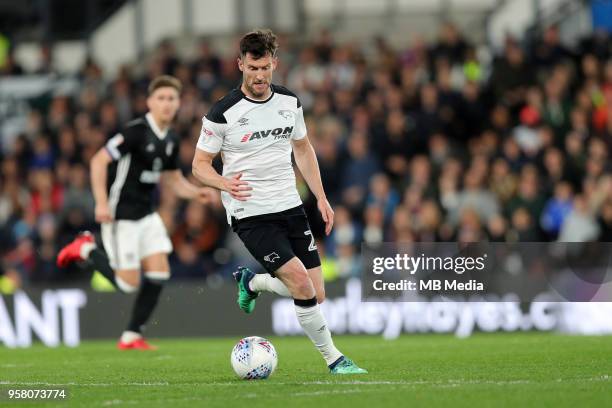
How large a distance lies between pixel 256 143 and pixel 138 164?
4.41 m

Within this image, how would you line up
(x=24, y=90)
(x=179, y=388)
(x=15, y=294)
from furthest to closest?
(x=24, y=90), (x=15, y=294), (x=179, y=388)

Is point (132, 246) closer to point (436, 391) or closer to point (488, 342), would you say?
point (488, 342)

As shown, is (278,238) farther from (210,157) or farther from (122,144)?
→ (122,144)

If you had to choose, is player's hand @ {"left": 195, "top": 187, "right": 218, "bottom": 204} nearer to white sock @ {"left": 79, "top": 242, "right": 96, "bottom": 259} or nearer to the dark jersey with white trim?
the dark jersey with white trim

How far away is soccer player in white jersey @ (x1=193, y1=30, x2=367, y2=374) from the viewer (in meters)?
9.39

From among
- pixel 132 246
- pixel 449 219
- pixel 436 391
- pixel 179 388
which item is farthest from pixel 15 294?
pixel 436 391

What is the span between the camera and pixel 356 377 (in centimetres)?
939

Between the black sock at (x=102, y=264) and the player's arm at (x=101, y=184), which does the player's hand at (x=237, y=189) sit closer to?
the player's arm at (x=101, y=184)

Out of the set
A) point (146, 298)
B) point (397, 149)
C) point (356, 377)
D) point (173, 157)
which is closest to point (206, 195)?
point (173, 157)

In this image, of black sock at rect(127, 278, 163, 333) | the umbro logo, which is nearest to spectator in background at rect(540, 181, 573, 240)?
black sock at rect(127, 278, 163, 333)

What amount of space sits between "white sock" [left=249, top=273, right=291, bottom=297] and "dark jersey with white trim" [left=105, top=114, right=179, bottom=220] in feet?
12.7

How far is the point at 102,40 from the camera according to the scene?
87.8ft

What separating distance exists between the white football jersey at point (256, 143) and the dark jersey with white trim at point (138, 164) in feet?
13.3

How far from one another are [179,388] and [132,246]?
486cm
